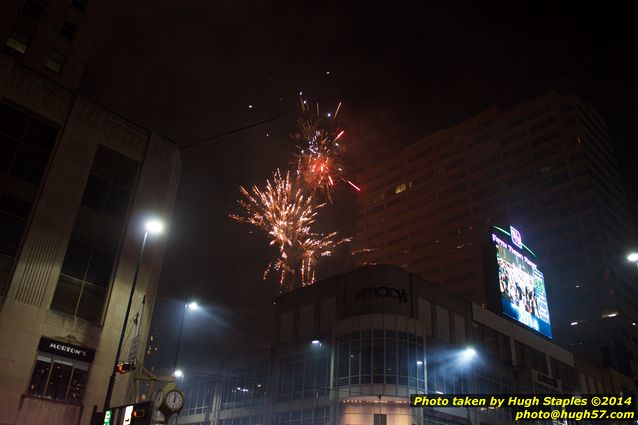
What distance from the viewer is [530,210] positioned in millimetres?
136875

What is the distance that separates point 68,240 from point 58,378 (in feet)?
25.6

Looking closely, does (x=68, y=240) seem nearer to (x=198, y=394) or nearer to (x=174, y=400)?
(x=174, y=400)

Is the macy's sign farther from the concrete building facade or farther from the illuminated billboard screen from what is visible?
the illuminated billboard screen

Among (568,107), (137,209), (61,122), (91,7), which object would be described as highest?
(568,107)

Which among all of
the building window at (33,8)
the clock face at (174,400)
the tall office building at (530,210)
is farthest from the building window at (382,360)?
the tall office building at (530,210)

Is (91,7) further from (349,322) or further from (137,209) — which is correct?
(349,322)

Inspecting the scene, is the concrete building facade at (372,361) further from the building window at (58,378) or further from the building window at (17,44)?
the building window at (17,44)

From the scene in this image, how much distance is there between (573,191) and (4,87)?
129 m

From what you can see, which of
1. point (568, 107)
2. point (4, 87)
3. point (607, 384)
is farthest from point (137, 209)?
point (568, 107)

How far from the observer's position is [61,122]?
3362 cm

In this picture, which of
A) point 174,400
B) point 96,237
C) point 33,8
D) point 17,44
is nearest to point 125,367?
point 174,400

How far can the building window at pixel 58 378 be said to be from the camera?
28.1 meters

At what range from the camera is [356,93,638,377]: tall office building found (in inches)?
4766

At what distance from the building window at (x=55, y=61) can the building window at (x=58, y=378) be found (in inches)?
936
